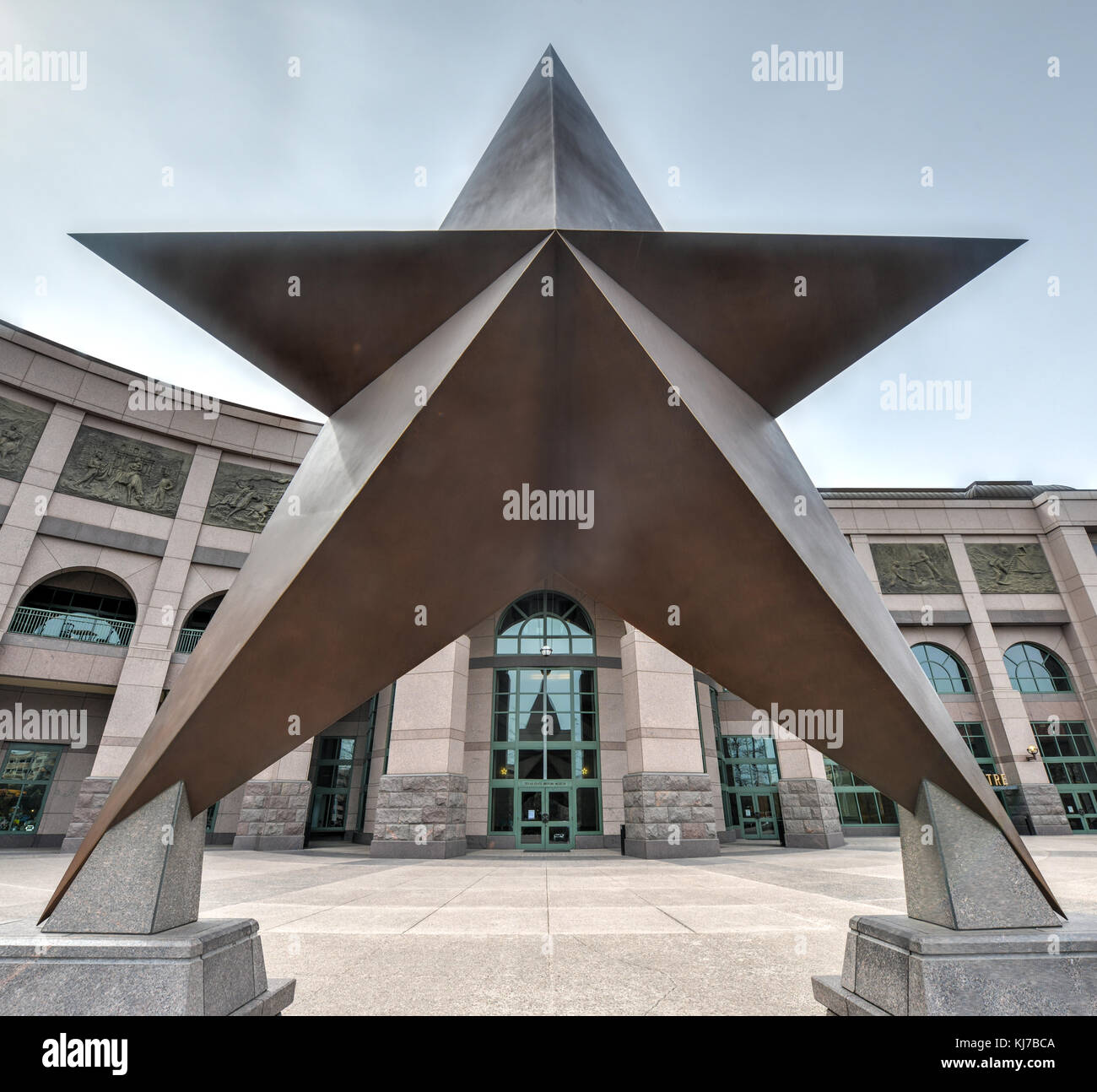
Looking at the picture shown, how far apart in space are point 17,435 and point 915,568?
112 feet

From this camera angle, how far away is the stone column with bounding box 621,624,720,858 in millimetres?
16656

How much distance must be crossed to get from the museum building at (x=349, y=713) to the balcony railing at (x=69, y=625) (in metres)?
0.06

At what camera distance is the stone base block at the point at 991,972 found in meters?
2.97

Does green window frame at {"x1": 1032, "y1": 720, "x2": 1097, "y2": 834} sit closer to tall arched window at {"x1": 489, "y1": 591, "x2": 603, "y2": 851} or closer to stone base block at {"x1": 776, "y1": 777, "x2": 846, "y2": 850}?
stone base block at {"x1": 776, "y1": 777, "x2": 846, "y2": 850}

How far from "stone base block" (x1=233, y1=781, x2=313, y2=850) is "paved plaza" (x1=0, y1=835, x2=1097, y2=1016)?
4991 mm

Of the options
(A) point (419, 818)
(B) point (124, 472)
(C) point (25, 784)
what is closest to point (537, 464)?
(A) point (419, 818)

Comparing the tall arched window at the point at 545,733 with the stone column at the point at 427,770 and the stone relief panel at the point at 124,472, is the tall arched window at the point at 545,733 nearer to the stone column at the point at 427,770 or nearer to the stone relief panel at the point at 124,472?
the stone column at the point at 427,770

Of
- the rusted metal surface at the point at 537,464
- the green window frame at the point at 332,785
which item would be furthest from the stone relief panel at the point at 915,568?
the rusted metal surface at the point at 537,464
